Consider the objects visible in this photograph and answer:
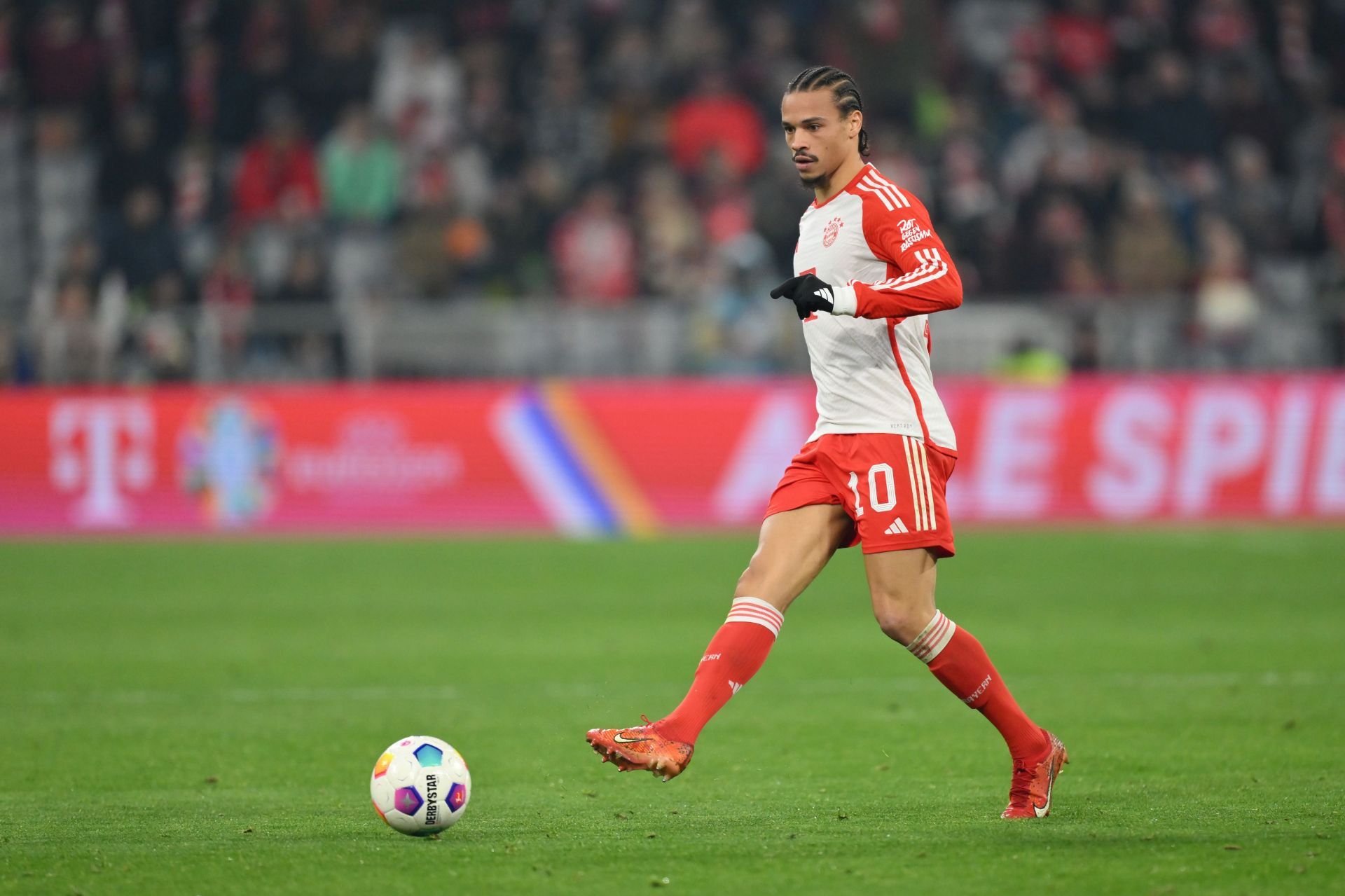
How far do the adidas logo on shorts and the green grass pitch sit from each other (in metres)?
0.93

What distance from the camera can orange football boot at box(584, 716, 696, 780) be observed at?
5.08 metres

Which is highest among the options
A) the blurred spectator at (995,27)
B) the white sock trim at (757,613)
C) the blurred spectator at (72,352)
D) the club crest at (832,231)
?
the blurred spectator at (995,27)

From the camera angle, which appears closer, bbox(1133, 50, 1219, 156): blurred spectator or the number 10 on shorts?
the number 10 on shorts

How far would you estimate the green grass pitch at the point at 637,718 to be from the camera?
16.2 ft

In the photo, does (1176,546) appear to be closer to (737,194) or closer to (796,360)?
(796,360)

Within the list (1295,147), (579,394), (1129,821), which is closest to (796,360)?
(579,394)

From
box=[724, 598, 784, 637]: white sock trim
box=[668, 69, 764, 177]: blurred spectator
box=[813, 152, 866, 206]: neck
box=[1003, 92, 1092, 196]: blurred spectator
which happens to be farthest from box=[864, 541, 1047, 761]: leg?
box=[1003, 92, 1092, 196]: blurred spectator

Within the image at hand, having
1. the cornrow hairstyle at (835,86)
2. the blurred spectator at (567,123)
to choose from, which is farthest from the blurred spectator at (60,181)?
the cornrow hairstyle at (835,86)

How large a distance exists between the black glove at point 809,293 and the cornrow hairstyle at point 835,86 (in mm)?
670

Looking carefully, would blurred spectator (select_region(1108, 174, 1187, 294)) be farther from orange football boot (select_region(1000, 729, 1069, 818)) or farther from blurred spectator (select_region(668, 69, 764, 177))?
orange football boot (select_region(1000, 729, 1069, 818))

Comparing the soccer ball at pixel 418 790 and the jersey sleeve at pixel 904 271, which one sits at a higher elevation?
the jersey sleeve at pixel 904 271

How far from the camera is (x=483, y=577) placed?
43.4 ft

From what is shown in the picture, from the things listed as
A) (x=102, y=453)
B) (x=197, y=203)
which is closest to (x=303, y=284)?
(x=197, y=203)

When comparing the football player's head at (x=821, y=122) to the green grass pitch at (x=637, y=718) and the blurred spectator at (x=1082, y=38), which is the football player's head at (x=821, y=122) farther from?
the blurred spectator at (x=1082, y=38)
